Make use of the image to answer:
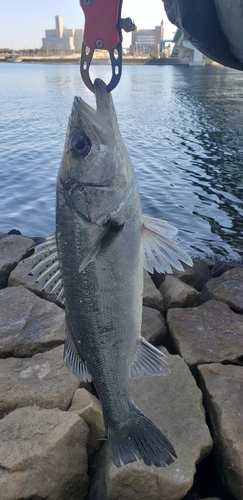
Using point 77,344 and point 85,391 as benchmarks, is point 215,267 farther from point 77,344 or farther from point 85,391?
point 77,344

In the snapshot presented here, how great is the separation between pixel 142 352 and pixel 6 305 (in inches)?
144

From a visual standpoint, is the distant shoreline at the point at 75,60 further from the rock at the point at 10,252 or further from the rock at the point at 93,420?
the rock at the point at 93,420

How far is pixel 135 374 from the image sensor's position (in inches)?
134

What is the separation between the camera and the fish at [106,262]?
9.91 ft


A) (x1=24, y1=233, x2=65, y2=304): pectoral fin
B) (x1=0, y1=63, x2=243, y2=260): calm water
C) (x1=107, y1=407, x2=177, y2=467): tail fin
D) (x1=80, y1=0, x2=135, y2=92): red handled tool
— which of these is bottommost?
(x1=0, y1=63, x2=243, y2=260): calm water

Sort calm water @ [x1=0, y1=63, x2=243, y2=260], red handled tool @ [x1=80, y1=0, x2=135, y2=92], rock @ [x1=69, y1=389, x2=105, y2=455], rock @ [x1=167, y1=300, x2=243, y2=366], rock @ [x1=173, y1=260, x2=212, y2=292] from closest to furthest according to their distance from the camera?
red handled tool @ [x1=80, y1=0, x2=135, y2=92], rock @ [x1=69, y1=389, x2=105, y2=455], rock @ [x1=167, y1=300, x2=243, y2=366], rock @ [x1=173, y1=260, x2=212, y2=292], calm water @ [x1=0, y1=63, x2=243, y2=260]

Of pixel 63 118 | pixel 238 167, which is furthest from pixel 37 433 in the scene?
pixel 63 118

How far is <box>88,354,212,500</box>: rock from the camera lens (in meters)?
4.02

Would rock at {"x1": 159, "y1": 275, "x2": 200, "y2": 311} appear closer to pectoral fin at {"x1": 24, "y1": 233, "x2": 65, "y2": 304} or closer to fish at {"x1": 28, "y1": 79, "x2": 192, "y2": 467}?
fish at {"x1": 28, "y1": 79, "x2": 192, "y2": 467}

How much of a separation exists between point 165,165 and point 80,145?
15.6 metres

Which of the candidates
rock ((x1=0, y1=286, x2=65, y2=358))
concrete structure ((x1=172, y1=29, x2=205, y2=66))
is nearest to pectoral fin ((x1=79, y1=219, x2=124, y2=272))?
rock ((x1=0, y1=286, x2=65, y2=358))

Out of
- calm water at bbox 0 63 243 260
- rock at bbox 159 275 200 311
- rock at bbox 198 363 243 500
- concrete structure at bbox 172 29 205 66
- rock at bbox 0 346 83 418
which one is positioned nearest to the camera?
rock at bbox 198 363 243 500

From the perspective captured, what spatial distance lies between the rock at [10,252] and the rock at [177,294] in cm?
290

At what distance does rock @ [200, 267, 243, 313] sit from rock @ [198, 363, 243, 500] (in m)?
A: 1.68
